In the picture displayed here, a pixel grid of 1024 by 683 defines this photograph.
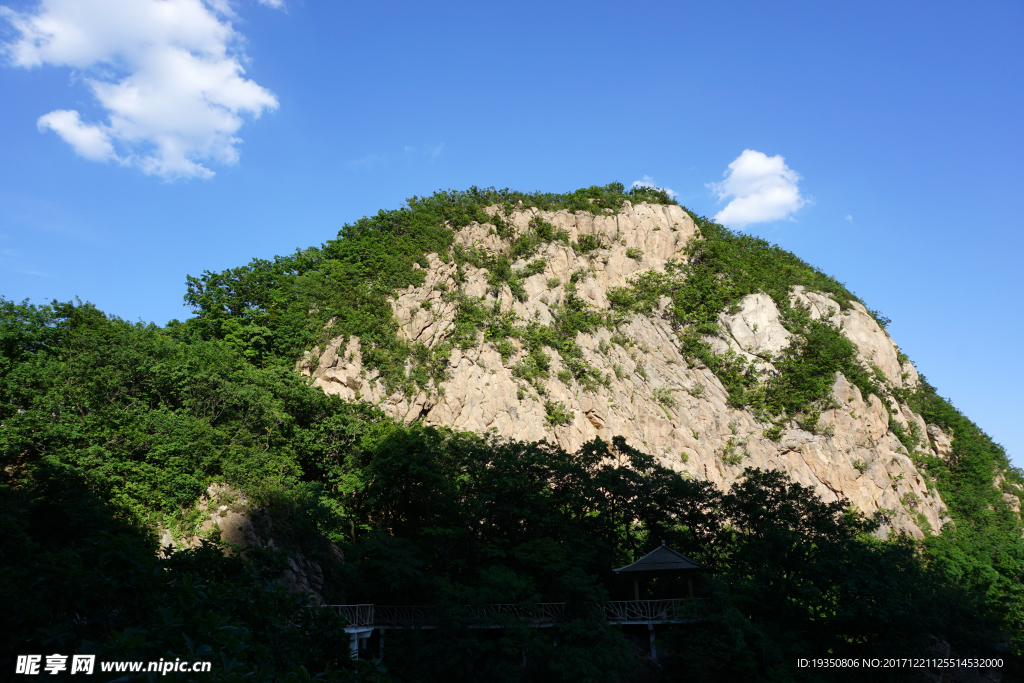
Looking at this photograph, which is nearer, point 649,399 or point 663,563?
point 663,563

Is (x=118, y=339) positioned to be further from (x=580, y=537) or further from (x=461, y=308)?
(x=580, y=537)

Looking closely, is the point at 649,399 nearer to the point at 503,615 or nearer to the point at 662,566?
the point at 662,566

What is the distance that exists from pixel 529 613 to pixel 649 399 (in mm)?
16399

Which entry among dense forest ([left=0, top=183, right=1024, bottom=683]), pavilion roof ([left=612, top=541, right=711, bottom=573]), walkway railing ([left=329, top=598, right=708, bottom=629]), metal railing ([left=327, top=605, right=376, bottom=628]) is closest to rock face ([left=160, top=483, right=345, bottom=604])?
dense forest ([left=0, top=183, right=1024, bottom=683])

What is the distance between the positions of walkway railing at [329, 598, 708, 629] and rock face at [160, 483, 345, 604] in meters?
1.50

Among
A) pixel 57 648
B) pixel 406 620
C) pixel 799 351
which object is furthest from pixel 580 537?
pixel 799 351

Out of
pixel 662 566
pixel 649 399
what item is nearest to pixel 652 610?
pixel 662 566

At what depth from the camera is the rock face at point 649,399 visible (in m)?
28.4

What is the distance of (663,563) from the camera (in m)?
18.7

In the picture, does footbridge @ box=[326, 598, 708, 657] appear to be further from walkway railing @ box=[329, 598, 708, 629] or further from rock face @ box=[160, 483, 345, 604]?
rock face @ box=[160, 483, 345, 604]

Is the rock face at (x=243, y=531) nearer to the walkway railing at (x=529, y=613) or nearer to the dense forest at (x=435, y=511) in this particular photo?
the dense forest at (x=435, y=511)

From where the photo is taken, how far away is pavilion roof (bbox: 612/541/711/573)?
60.8 ft

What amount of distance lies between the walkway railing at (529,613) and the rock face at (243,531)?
1.50m

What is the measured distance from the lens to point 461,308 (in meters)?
32.0
